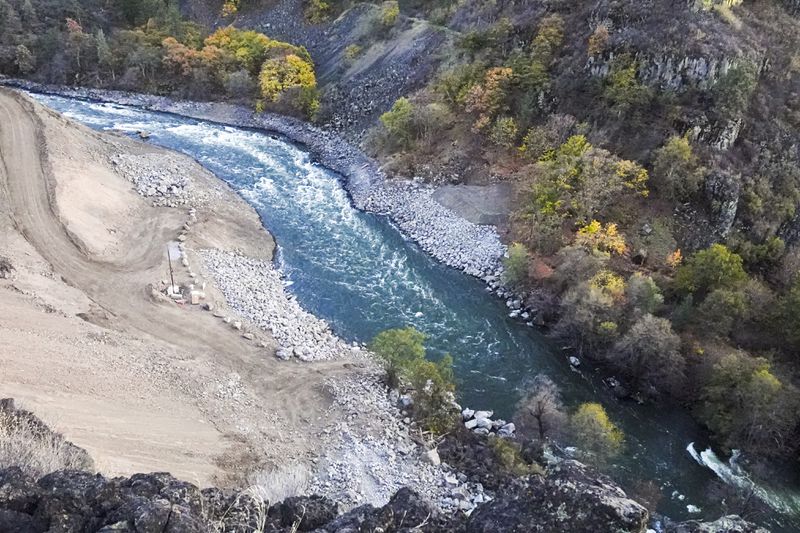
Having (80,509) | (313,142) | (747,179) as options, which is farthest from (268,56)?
(80,509)

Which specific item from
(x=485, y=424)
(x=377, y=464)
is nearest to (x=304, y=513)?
(x=377, y=464)

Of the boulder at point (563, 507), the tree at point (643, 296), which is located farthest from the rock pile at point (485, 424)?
the boulder at point (563, 507)

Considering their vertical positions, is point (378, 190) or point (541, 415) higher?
point (378, 190)

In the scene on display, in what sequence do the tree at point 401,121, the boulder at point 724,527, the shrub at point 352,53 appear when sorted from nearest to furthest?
1. the boulder at point 724,527
2. the tree at point 401,121
3. the shrub at point 352,53

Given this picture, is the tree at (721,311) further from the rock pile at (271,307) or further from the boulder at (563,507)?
the boulder at (563,507)

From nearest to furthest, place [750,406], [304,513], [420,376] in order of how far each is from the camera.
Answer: [304,513] < [750,406] < [420,376]

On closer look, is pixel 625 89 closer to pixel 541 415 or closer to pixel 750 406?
pixel 750 406
